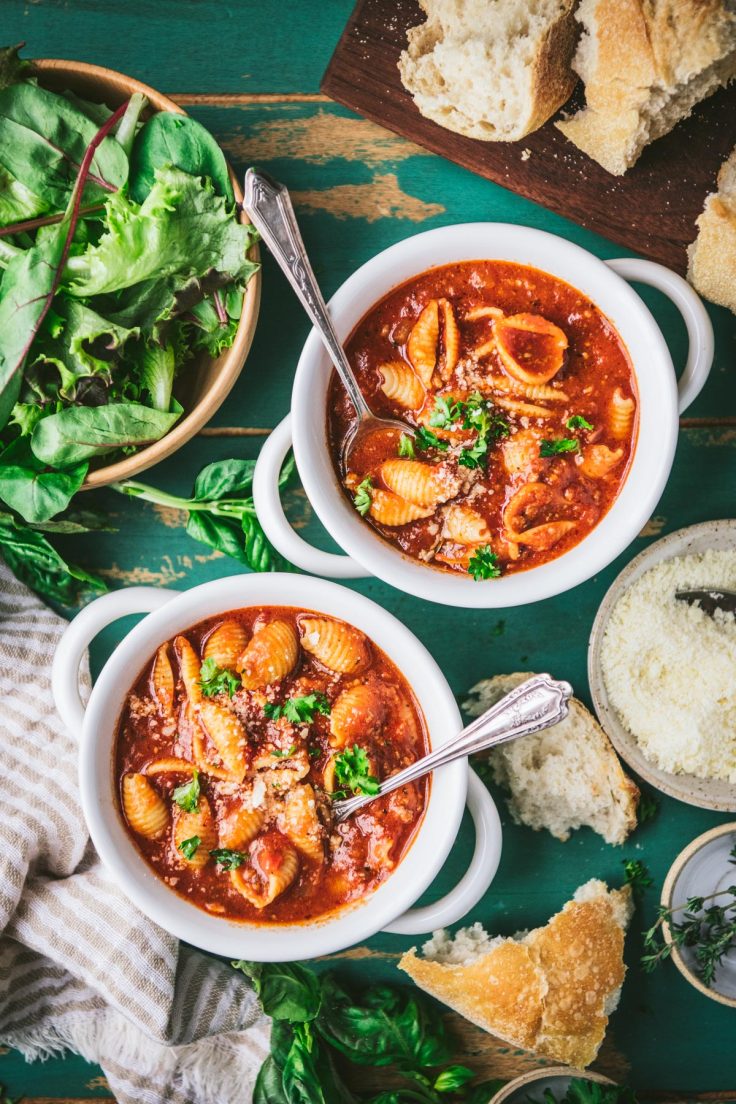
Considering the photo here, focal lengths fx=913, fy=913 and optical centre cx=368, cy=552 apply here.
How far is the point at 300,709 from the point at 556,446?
0.94 metres

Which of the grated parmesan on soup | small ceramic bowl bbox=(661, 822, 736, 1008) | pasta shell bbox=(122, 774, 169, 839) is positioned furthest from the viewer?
small ceramic bowl bbox=(661, 822, 736, 1008)

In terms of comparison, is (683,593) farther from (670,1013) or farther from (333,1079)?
(333,1079)

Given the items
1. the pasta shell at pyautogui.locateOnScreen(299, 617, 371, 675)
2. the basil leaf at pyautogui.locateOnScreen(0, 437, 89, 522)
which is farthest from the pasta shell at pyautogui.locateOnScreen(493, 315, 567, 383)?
the basil leaf at pyautogui.locateOnScreen(0, 437, 89, 522)

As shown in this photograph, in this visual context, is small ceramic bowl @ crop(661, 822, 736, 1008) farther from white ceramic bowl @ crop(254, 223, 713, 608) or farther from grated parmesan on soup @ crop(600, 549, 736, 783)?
white ceramic bowl @ crop(254, 223, 713, 608)

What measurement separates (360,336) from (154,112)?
0.82m

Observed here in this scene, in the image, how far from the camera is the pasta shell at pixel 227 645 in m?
2.36

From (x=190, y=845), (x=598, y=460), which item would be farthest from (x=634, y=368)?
(x=190, y=845)

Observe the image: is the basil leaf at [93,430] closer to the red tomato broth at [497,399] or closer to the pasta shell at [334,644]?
the red tomato broth at [497,399]

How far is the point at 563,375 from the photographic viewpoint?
7.72 feet

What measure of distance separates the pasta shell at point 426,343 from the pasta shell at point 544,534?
458mm

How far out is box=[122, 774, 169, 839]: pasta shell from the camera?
7.72 ft

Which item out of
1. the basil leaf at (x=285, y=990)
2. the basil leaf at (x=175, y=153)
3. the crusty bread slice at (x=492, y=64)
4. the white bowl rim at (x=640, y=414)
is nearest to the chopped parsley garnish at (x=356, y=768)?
the white bowl rim at (x=640, y=414)

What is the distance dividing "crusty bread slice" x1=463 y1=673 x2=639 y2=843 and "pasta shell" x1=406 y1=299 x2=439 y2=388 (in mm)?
981

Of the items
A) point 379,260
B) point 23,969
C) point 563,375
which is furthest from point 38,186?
point 23,969
